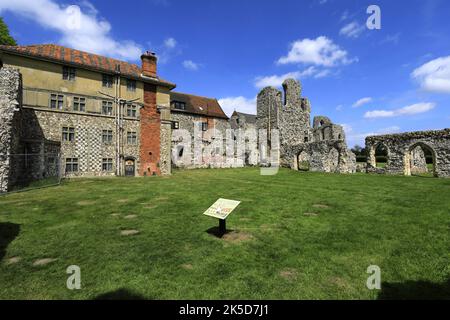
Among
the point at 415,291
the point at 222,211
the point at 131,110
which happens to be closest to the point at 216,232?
the point at 222,211

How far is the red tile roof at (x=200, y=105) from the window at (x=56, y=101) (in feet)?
60.9

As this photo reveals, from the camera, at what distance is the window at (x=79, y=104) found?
22.6 m

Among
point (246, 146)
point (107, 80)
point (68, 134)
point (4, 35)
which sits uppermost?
point (4, 35)

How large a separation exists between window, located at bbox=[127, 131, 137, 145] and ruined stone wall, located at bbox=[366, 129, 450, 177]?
2494 cm

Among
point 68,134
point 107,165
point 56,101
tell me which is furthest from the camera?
point 107,165

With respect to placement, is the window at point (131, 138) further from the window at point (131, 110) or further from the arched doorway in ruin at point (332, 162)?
the arched doorway in ruin at point (332, 162)

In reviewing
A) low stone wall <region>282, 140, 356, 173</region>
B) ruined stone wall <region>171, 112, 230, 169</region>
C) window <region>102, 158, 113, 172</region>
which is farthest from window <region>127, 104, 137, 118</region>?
low stone wall <region>282, 140, 356, 173</region>

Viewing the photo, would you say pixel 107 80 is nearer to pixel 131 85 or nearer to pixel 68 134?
pixel 131 85

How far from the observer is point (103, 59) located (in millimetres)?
25781

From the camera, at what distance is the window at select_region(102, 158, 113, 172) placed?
78.3 ft

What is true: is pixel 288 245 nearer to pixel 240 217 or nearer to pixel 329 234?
pixel 329 234

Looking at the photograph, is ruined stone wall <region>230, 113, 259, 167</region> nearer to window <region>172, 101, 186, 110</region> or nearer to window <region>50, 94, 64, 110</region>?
window <region>172, 101, 186, 110</region>

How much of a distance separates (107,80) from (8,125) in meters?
11.1

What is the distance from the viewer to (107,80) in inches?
955
